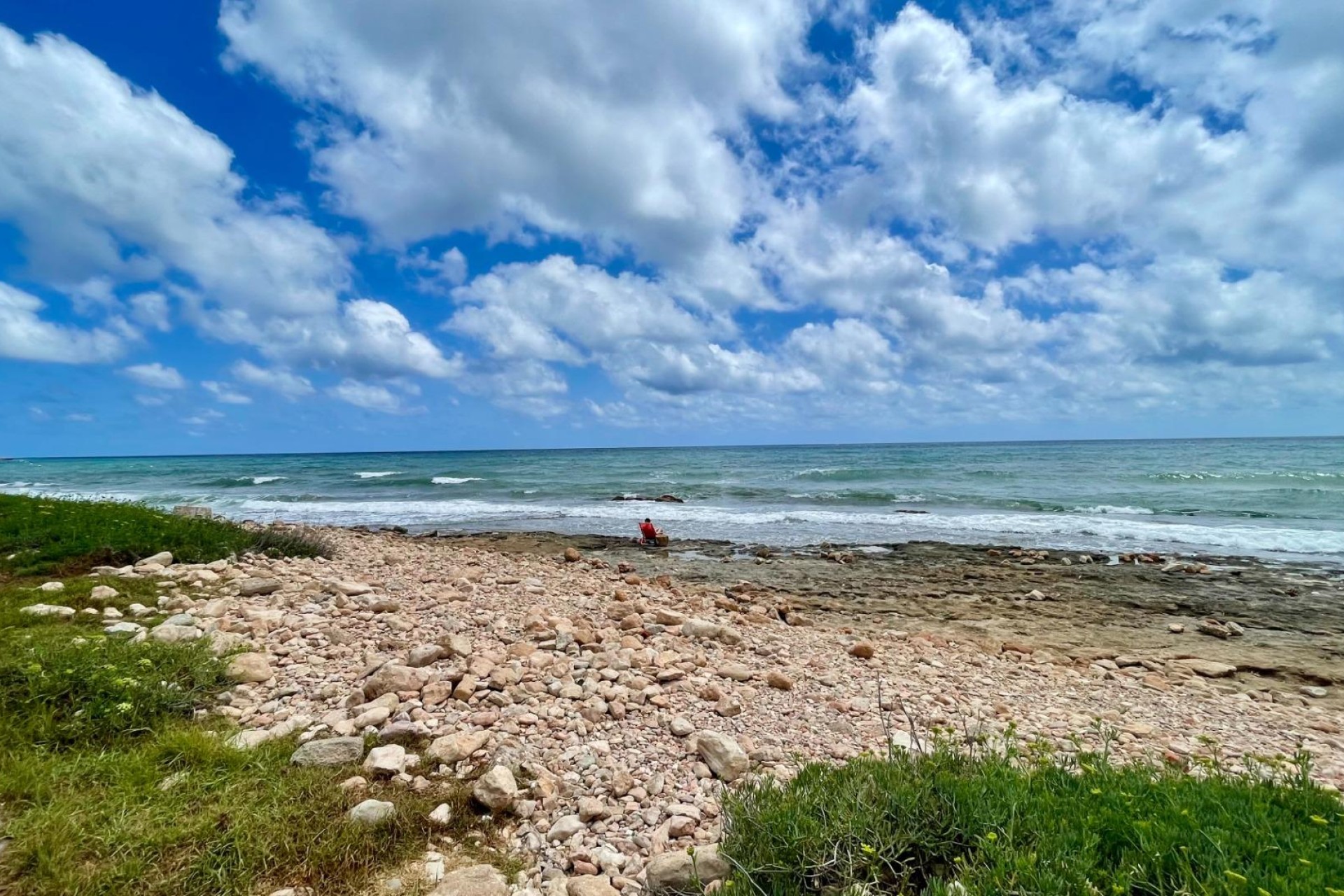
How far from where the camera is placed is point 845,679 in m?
5.78

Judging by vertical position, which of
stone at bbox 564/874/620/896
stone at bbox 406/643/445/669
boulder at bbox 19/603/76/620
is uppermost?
boulder at bbox 19/603/76/620

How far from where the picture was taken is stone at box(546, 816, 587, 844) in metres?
3.30

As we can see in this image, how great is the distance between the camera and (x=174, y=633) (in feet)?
18.0

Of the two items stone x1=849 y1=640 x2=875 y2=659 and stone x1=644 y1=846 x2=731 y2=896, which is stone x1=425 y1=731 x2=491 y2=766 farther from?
stone x1=849 y1=640 x2=875 y2=659

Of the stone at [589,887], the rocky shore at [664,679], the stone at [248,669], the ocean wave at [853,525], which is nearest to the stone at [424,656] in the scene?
the rocky shore at [664,679]

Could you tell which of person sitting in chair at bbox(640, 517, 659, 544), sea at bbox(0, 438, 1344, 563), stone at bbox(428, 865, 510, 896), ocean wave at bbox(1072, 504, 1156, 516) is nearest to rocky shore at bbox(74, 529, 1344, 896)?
stone at bbox(428, 865, 510, 896)

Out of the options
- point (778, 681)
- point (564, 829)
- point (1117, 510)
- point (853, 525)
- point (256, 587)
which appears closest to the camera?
point (564, 829)

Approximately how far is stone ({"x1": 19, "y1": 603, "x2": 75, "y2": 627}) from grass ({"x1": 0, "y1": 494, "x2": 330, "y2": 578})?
2037 mm

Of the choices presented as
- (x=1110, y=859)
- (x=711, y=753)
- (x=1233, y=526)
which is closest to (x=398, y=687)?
(x=711, y=753)

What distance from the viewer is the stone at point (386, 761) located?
3693mm

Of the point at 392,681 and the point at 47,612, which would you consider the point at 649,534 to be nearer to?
the point at 392,681

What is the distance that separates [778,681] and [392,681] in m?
3.18

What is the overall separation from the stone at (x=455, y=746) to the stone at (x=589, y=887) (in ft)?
4.23

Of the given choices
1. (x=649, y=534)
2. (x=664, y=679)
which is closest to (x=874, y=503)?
(x=649, y=534)
